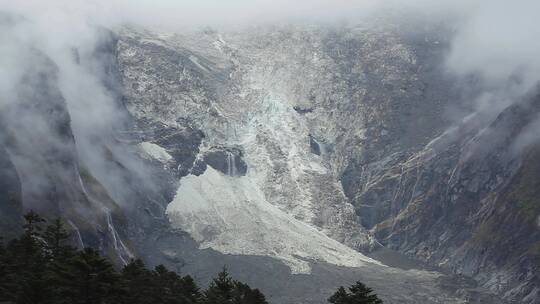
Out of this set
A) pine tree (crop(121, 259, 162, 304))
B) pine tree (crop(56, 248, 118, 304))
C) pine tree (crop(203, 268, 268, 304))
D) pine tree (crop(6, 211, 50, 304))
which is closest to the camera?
pine tree (crop(56, 248, 118, 304))

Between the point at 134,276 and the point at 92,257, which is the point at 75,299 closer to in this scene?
the point at 92,257

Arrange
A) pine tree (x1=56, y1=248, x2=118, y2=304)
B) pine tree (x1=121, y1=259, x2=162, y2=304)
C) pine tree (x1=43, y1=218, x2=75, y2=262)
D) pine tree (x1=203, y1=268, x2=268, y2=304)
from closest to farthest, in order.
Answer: pine tree (x1=56, y1=248, x2=118, y2=304) < pine tree (x1=121, y1=259, x2=162, y2=304) < pine tree (x1=203, y1=268, x2=268, y2=304) < pine tree (x1=43, y1=218, x2=75, y2=262)

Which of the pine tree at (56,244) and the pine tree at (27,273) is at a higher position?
the pine tree at (56,244)

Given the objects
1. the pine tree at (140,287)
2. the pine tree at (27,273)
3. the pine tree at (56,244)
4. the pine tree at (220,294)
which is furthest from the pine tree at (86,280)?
the pine tree at (220,294)

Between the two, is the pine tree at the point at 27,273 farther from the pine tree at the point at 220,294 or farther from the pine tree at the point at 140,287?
the pine tree at the point at 220,294

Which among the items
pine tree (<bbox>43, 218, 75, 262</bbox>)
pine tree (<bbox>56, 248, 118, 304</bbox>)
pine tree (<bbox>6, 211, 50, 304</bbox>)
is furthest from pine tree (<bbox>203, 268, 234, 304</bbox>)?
pine tree (<bbox>56, 248, 118, 304</bbox>)

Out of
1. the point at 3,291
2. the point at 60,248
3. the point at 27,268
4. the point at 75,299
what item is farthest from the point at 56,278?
the point at 60,248

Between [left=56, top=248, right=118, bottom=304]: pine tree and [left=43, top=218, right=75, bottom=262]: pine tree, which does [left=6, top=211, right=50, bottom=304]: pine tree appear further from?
[left=56, top=248, right=118, bottom=304]: pine tree

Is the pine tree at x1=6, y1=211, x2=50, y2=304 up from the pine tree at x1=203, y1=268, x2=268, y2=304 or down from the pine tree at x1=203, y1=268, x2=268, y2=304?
down

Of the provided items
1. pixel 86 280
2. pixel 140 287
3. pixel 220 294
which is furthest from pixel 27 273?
pixel 220 294

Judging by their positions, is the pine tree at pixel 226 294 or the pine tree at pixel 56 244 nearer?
the pine tree at pixel 226 294

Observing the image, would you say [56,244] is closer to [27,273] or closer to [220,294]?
[27,273]
